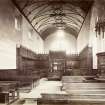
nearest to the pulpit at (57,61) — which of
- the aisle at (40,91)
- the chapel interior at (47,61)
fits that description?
the chapel interior at (47,61)

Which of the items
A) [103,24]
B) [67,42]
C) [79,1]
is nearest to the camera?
[103,24]

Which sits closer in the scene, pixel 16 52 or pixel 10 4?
pixel 10 4

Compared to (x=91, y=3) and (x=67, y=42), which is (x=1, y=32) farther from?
(x=67, y=42)

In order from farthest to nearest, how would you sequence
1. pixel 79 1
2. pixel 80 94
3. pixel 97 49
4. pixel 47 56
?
pixel 47 56, pixel 79 1, pixel 97 49, pixel 80 94

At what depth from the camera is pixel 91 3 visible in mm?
18891

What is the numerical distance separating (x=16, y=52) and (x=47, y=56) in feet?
24.9

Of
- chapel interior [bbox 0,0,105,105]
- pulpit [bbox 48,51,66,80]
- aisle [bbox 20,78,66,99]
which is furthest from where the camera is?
→ pulpit [bbox 48,51,66,80]

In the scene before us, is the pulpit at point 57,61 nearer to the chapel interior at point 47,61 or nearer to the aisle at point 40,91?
the chapel interior at point 47,61

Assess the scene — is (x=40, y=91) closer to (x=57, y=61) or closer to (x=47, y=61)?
Answer: (x=57, y=61)

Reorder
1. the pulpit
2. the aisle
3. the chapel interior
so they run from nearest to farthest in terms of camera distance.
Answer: the chapel interior
the aisle
the pulpit

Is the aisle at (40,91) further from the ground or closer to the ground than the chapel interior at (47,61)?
closer to the ground

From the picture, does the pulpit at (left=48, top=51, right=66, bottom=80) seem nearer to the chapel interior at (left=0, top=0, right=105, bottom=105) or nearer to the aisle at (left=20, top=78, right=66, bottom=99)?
the chapel interior at (left=0, top=0, right=105, bottom=105)

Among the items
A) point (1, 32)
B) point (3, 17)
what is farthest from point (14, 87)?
point (3, 17)

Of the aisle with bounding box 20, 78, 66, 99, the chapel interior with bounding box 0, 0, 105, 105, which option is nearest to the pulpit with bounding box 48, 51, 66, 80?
the chapel interior with bounding box 0, 0, 105, 105
